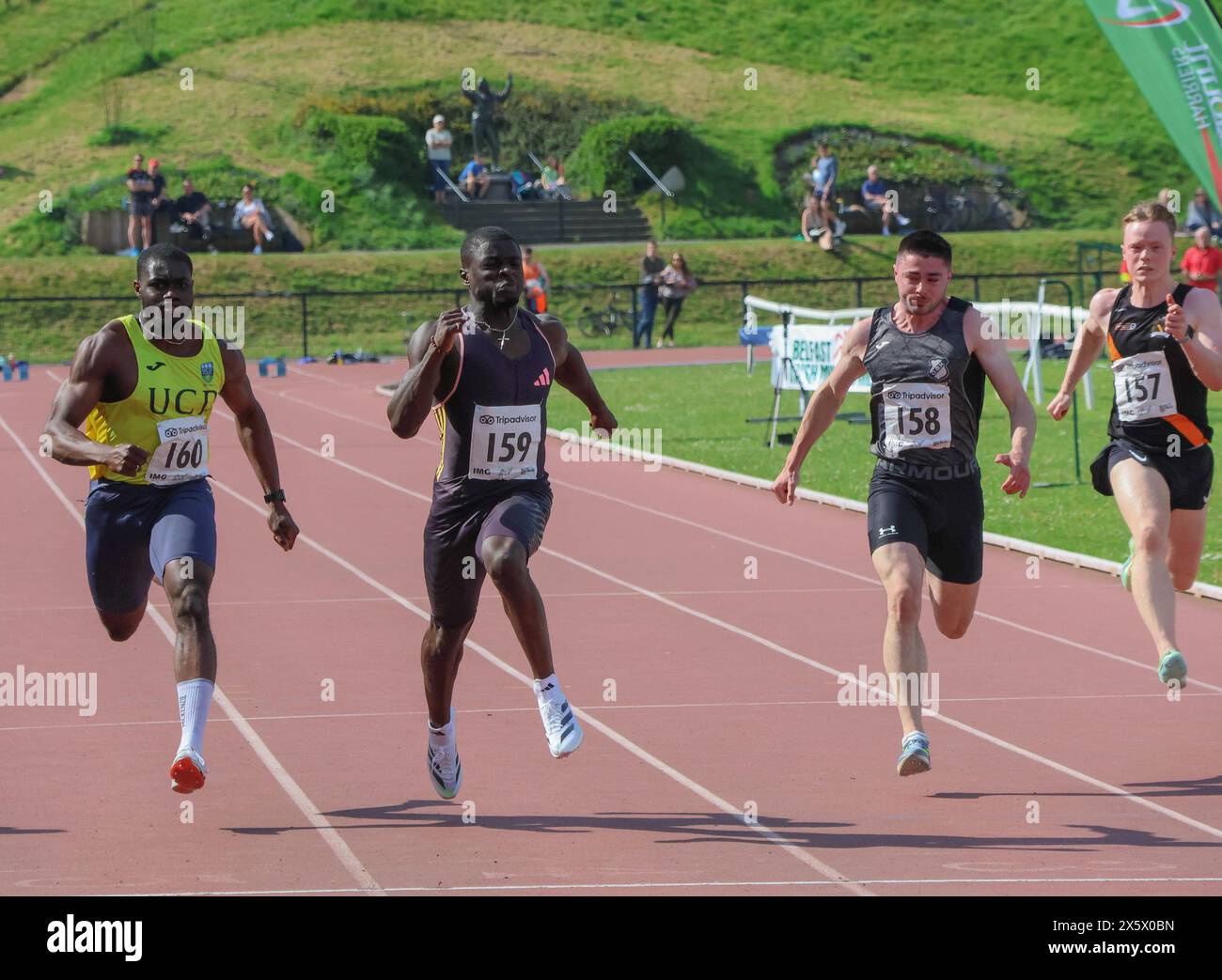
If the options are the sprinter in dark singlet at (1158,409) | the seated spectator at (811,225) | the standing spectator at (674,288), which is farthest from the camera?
the seated spectator at (811,225)

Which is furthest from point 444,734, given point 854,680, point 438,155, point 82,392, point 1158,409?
point 438,155

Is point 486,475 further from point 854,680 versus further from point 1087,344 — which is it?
point 1087,344

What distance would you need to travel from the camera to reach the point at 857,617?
11078 mm

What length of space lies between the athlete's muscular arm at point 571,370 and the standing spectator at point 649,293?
93.1ft

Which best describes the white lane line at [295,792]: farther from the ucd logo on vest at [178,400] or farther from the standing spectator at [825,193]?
the standing spectator at [825,193]

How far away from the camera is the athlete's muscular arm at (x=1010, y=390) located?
24.6 feet

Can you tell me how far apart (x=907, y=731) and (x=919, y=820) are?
17.4 inches

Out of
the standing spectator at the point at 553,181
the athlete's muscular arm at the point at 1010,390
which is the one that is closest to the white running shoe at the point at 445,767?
the athlete's muscular arm at the point at 1010,390

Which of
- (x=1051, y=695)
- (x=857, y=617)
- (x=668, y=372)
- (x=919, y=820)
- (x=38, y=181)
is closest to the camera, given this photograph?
(x=919, y=820)

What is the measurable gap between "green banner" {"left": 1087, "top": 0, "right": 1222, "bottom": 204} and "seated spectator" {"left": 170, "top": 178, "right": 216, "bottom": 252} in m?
27.1

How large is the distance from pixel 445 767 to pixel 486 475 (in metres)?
1.03

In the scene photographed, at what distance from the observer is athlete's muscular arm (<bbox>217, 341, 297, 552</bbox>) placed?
24.5 feet
